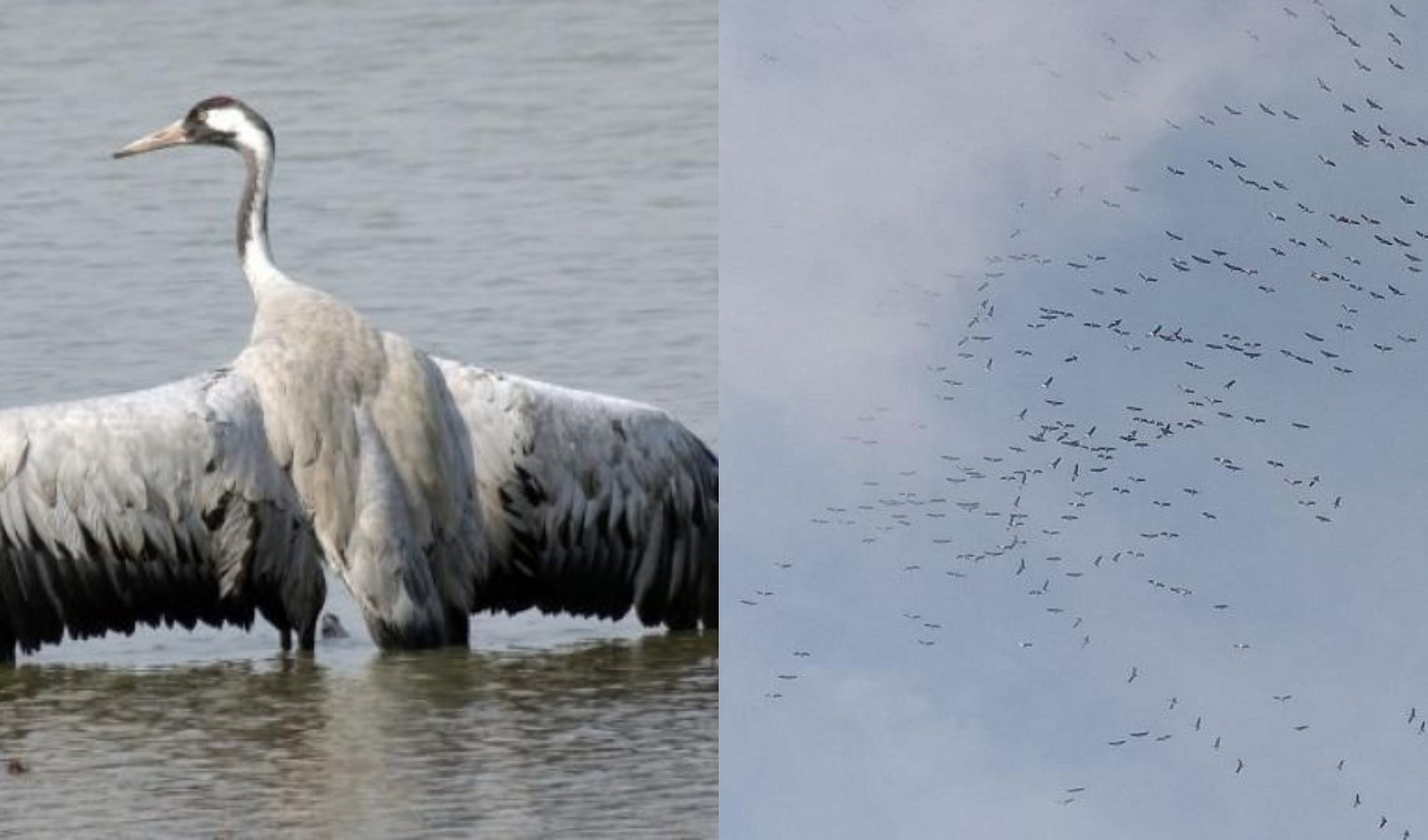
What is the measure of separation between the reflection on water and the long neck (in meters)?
0.48

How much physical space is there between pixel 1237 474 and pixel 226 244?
1406 millimetres

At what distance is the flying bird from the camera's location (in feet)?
11.6

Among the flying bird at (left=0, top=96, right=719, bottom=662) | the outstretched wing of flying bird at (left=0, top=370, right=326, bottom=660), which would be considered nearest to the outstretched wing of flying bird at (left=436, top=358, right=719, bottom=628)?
the flying bird at (left=0, top=96, right=719, bottom=662)

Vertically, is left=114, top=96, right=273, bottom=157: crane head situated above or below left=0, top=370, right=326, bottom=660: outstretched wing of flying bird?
above

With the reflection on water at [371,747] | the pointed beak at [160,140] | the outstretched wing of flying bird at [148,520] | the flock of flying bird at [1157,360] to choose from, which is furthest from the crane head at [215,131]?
the flock of flying bird at [1157,360]

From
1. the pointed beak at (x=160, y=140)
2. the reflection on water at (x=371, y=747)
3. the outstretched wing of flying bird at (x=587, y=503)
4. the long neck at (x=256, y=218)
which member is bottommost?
the reflection on water at (x=371, y=747)

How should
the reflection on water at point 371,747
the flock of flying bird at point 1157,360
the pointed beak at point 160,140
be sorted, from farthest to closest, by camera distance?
the flock of flying bird at point 1157,360, the pointed beak at point 160,140, the reflection on water at point 371,747

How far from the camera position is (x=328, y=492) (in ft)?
11.9

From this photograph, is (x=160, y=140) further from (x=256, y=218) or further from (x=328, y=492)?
(x=328, y=492)

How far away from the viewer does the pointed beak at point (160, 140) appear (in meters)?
3.58

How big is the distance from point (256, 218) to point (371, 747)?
673 mm

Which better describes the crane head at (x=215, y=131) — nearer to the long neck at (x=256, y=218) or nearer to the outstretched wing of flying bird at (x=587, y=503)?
the long neck at (x=256, y=218)

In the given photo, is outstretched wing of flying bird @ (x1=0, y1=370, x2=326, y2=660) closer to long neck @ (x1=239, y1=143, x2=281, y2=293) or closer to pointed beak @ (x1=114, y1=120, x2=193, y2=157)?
long neck @ (x1=239, y1=143, x2=281, y2=293)

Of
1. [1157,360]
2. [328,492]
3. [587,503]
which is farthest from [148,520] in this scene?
[1157,360]
